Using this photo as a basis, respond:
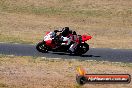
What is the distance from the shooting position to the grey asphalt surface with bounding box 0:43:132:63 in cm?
2478

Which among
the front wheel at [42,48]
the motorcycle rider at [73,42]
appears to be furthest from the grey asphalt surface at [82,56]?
the motorcycle rider at [73,42]

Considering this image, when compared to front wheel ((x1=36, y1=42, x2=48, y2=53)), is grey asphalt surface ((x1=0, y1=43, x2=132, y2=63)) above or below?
below

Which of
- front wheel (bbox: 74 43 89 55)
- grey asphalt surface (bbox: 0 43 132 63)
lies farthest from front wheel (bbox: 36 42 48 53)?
front wheel (bbox: 74 43 89 55)

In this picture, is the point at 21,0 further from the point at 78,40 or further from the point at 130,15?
the point at 78,40

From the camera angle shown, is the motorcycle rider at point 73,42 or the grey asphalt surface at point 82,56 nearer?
the grey asphalt surface at point 82,56

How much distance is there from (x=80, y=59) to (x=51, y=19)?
20453 millimetres

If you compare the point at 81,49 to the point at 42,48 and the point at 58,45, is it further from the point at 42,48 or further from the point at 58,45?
the point at 42,48

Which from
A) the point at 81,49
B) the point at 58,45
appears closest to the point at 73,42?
the point at 81,49

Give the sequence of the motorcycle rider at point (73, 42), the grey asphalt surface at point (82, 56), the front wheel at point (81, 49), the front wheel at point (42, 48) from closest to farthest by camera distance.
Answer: the grey asphalt surface at point (82, 56) → the motorcycle rider at point (73, 42) → the front wheel at point (42, 48) → the front wheel at point (81, 49)

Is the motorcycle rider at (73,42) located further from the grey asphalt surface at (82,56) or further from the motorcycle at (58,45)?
the grey asphalt surface at (82,56)

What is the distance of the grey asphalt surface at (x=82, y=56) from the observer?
976 inches

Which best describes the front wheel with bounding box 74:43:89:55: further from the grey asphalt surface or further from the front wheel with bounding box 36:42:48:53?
the front wheel with bounding box 36:42:48:53

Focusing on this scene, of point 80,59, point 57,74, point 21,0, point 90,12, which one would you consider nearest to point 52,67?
point 57,74

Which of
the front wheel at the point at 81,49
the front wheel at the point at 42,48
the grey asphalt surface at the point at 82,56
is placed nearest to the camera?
the grey asphalt surface at the point at 82,56
